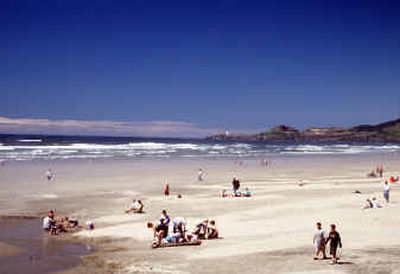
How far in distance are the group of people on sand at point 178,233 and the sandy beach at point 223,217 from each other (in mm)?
515

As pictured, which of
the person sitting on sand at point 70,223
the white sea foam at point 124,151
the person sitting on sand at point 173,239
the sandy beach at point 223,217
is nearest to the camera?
the sandy beach at point 223,217

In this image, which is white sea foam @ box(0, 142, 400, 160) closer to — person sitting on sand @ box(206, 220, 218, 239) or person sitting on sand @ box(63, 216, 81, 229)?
person sitting on sand @ box(63, 216, 81, 229)

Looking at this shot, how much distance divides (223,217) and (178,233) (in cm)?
561

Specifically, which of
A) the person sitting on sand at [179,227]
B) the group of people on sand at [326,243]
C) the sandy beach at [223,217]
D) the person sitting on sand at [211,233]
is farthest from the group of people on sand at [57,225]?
the group of people on sand at [326,243]

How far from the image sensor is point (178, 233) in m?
19.9

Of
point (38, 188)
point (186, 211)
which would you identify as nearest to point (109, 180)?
point (38, 188)

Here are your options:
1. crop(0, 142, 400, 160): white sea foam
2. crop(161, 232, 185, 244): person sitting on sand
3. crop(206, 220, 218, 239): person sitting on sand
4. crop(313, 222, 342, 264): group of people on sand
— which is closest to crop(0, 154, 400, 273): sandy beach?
crop(313, 222, 342, 264): group of people on sand

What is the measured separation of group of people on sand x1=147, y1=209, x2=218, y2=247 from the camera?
19562mm

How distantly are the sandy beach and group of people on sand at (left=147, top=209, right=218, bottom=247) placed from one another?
51 centimetres

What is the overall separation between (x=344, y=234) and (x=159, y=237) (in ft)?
20.5

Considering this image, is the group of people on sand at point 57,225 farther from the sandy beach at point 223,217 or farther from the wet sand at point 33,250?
the sandy beach at point 223,217

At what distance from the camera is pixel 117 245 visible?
1988 cm

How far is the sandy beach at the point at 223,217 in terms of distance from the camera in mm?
16438

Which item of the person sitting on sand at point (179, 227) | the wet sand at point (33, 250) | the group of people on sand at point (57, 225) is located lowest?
the wet sand at point (33, 250)
